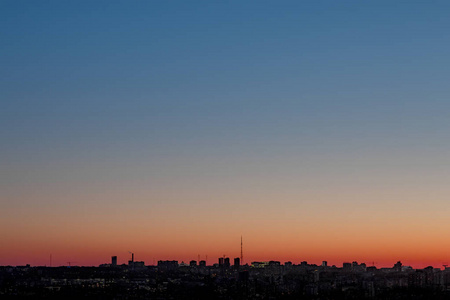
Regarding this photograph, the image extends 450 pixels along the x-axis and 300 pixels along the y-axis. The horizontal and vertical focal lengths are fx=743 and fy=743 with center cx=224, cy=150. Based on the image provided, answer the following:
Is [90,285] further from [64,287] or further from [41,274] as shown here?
[41,274]

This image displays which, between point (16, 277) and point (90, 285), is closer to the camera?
point (90, 285)

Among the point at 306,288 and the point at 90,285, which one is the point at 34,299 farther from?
the point at 306,288

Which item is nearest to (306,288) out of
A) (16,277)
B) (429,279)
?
(429,279)

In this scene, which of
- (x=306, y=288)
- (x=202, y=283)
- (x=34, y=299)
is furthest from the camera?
(x=202, y=283)

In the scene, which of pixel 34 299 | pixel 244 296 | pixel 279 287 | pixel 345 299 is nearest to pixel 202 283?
pixel 279 287

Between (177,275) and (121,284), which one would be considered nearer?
(121,284)

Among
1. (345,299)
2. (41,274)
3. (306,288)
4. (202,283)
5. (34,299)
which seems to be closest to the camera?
(34,299)

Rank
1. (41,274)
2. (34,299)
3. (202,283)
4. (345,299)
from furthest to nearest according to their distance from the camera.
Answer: (41,274) < (202,283) < (345,299) < (34,299)

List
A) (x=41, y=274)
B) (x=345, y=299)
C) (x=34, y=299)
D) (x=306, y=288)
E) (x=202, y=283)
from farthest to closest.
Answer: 1. (x=41, y=274)
2. (x=202, y=283)
3. (x=306, y=288)
4. (x=345, y=299)
5. (x=34, y=299)

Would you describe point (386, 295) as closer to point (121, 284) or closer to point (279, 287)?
point (279, 287)
